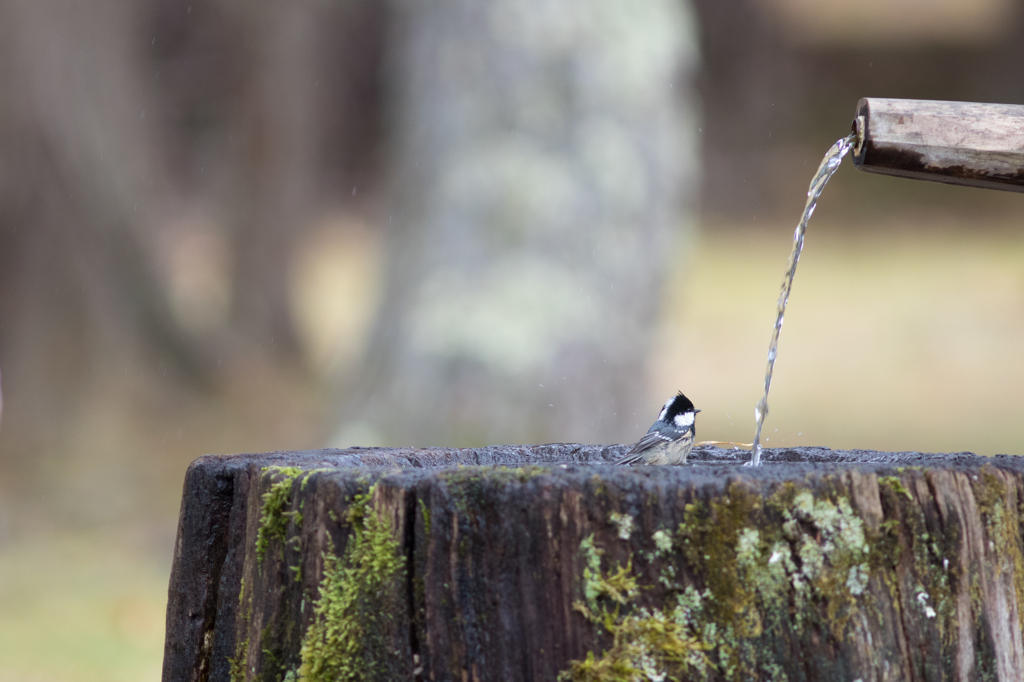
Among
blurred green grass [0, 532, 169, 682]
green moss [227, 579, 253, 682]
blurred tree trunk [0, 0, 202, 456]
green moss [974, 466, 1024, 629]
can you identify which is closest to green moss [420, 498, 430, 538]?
green moss [227, 579, 253, 682]

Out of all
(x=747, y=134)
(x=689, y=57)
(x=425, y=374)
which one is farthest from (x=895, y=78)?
(x=425, y=374)

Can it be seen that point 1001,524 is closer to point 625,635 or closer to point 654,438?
point 625,635

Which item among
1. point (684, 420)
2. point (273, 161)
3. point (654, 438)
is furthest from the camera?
point (273, 161)

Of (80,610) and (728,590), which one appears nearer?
(728,590)

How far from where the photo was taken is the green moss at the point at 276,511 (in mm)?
1212

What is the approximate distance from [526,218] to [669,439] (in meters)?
3.20

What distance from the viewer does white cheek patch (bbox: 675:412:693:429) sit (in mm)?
2119

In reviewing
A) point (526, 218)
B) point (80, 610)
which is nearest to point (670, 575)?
point (526, 218)

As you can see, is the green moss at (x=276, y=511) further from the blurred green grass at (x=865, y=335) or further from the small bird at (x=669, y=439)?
the blurred green grass at (x=865, y=335)

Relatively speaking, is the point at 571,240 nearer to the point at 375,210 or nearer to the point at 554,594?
the point at 554,594

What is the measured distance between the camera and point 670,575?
1.08m

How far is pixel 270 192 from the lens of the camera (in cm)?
780

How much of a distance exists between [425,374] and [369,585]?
3.66 metres

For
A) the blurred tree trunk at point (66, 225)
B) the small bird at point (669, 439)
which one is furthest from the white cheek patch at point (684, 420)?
the blurred tree trunk at point (66, 225)
